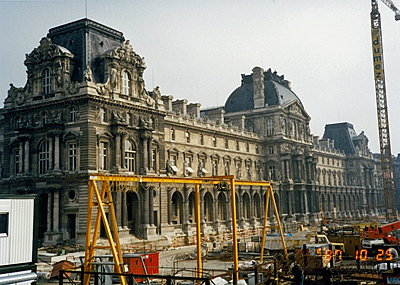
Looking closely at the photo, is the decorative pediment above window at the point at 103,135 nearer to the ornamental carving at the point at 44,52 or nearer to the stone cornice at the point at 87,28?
the ornamental carving at the point at 44,52

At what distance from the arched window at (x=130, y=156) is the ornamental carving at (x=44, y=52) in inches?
488

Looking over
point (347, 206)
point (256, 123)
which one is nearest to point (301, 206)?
point (256, 123)

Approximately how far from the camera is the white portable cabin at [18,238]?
22.5 meters

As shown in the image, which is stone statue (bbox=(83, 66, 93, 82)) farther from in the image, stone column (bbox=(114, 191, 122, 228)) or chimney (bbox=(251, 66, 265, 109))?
chimney (bbox=(251, 66, 265, 109))

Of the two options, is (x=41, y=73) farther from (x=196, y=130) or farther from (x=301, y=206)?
(x=301, y=206)

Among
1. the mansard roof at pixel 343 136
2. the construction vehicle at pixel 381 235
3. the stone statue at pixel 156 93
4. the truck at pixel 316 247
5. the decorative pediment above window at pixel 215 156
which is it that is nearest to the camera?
the truck at pixel 316 247

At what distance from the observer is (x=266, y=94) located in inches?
3578

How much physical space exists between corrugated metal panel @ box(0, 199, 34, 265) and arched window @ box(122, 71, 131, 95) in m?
30.4

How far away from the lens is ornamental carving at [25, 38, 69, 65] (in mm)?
50875

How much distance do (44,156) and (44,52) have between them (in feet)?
37.9

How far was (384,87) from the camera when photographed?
98.4 metres

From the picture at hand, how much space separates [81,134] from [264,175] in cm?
4647

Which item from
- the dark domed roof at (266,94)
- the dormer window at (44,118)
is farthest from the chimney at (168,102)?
the dark domed roof at (266,94)

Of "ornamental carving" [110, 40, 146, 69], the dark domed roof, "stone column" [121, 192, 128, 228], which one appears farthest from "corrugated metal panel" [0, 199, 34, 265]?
the dark domed roof
